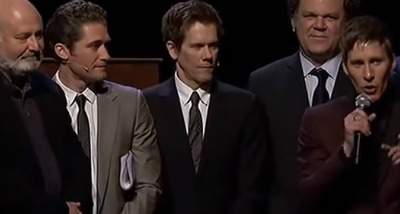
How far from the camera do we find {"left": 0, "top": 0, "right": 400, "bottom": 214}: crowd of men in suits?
3.14 metres

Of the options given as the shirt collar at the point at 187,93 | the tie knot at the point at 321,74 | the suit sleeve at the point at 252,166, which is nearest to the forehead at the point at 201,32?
the shirt collar at the point at 187,93

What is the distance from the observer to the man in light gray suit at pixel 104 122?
11.3ft

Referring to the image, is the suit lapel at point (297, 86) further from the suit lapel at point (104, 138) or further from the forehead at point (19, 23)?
the forehead at point (19, 23)

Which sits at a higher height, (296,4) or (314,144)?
(296,4)

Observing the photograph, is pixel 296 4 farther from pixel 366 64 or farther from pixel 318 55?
pixel 366 64

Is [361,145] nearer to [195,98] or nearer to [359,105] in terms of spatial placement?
[359,105]

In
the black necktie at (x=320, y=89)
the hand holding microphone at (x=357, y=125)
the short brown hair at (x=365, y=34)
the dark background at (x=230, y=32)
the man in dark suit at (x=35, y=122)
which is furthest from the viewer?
the dark background at (x=230, y=32)

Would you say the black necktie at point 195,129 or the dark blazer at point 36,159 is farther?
the black necktie at point 195,129

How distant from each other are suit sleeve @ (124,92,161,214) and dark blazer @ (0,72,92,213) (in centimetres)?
19

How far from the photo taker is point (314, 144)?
3.12m

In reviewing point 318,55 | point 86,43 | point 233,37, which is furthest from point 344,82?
point 233,37

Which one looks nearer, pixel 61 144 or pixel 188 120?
pixel 61 144

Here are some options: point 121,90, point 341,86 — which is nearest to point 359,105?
point 341,86

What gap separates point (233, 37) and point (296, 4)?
1.41m
